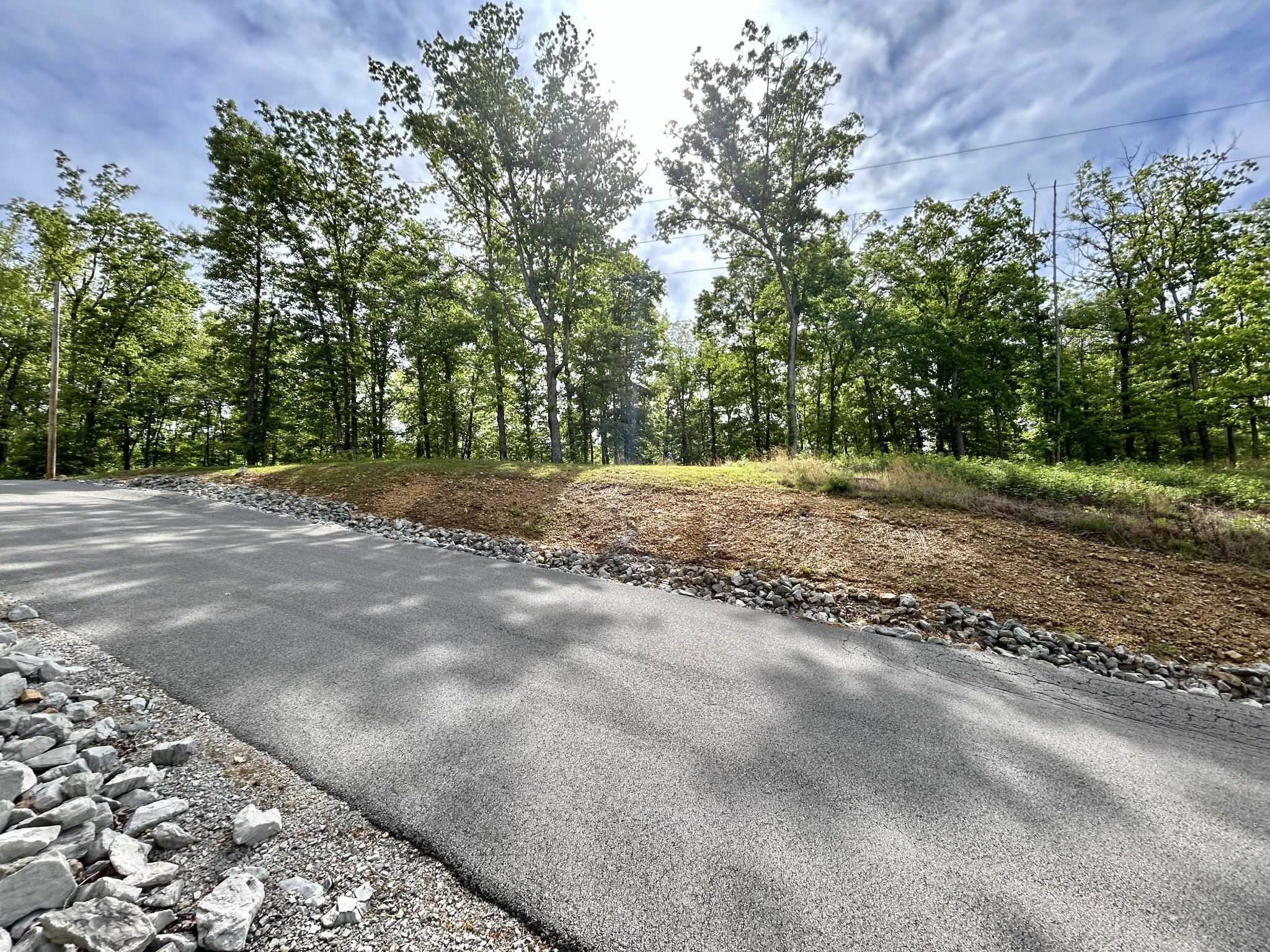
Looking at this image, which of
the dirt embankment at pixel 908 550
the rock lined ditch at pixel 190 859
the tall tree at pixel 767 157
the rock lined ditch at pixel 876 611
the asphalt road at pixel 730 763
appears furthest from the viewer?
the tall tree at pixel 767 157

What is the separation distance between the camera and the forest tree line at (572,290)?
13.5 meters

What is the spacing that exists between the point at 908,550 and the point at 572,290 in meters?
13.4

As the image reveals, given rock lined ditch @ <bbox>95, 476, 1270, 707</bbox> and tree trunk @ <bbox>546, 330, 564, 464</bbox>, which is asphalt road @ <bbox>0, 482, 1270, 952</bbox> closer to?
rock lined ditch @ <bbox>95, 476, 1270, 707</bbox>

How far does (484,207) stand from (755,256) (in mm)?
9990

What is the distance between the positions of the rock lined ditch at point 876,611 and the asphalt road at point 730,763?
358 millimetres

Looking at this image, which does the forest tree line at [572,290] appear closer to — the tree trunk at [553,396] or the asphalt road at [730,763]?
the tree trunk at [553,396]

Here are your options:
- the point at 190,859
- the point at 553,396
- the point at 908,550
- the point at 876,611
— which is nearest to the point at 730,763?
the point at 190,859

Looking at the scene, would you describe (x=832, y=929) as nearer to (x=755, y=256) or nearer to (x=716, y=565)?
(x=716, y=565)

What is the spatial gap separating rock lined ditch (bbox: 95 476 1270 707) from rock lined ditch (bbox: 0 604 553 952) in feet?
11.5

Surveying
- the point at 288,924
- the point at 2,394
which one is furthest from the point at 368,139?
the point at 288,924

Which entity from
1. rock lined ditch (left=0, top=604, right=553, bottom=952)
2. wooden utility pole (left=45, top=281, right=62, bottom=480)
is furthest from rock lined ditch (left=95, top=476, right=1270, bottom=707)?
wooden utility pole (left=45, top=281, right=62, bottom=480)

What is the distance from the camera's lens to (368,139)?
644 inches

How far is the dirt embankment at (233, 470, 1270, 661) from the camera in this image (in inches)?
157

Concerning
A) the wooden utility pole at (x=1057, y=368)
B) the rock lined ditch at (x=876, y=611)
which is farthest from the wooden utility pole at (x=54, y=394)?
the wooden utility pole at (x=1057, y=368)
